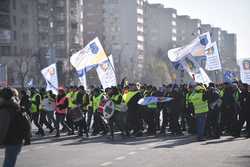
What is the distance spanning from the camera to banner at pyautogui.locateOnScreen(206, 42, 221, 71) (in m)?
27.3

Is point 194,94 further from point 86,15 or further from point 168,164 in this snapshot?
point 86,15

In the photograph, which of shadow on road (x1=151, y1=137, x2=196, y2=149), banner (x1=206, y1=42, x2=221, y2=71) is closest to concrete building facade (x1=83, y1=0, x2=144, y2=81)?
banner (x1=206, y1=42, x2=221, y2=71)

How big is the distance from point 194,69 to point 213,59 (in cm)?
107

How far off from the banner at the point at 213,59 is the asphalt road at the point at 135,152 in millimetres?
6481

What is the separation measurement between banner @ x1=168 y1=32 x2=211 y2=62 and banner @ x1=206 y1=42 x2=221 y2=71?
34 cm

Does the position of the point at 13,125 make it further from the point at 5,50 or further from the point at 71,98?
the point at 5,50

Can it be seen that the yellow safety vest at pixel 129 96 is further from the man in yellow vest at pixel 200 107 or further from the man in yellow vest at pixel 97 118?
the man in yellow vest at pixel 200 107

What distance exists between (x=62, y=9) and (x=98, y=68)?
82498 mm

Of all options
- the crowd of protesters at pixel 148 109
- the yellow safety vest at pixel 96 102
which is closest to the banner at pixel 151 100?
the crowd of protesters at pixel 148 109

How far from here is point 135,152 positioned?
1675 centimetres

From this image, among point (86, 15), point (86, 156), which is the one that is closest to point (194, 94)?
point (86, 156)

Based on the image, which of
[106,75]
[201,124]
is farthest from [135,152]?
[106,75]

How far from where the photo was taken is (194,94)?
20703 millimetres

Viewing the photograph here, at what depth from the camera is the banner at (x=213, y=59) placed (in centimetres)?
2731
